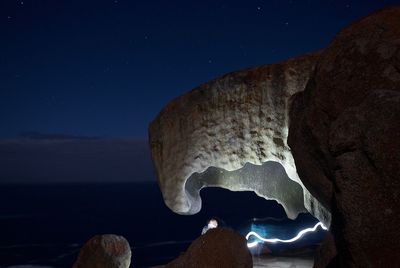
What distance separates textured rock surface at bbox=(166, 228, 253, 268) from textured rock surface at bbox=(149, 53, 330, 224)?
119cm

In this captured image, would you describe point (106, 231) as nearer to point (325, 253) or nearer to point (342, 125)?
point (325, 253)

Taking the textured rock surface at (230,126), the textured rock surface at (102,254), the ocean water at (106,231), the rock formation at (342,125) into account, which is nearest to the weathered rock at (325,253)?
the rock formation at (342,125)

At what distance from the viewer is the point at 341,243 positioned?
3031 millimetres

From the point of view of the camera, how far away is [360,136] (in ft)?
9.51

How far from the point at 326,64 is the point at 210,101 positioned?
282 cm

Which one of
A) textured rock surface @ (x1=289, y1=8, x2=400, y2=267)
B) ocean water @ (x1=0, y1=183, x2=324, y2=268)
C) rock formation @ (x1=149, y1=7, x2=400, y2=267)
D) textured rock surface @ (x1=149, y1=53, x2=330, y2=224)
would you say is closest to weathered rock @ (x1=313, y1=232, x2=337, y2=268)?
rock formation @ (x1=149, y1=7, x2=400, y2=267)

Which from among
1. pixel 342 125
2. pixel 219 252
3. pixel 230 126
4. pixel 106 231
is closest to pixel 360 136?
pixel 342 125

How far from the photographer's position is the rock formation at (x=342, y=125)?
273cm

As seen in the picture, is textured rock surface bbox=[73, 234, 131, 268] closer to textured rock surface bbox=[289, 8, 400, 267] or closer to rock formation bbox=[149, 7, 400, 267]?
rock formation bbox=[149, 7, 400, 267]

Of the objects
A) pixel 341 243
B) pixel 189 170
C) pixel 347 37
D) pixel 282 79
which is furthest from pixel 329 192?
pixel 189 170

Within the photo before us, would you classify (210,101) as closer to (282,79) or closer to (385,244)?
(282,79)

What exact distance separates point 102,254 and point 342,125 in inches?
278

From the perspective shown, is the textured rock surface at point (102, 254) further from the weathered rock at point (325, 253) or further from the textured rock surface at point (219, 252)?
the weathered rock at point (325, 253)

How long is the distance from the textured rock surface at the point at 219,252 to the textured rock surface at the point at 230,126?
119cm
